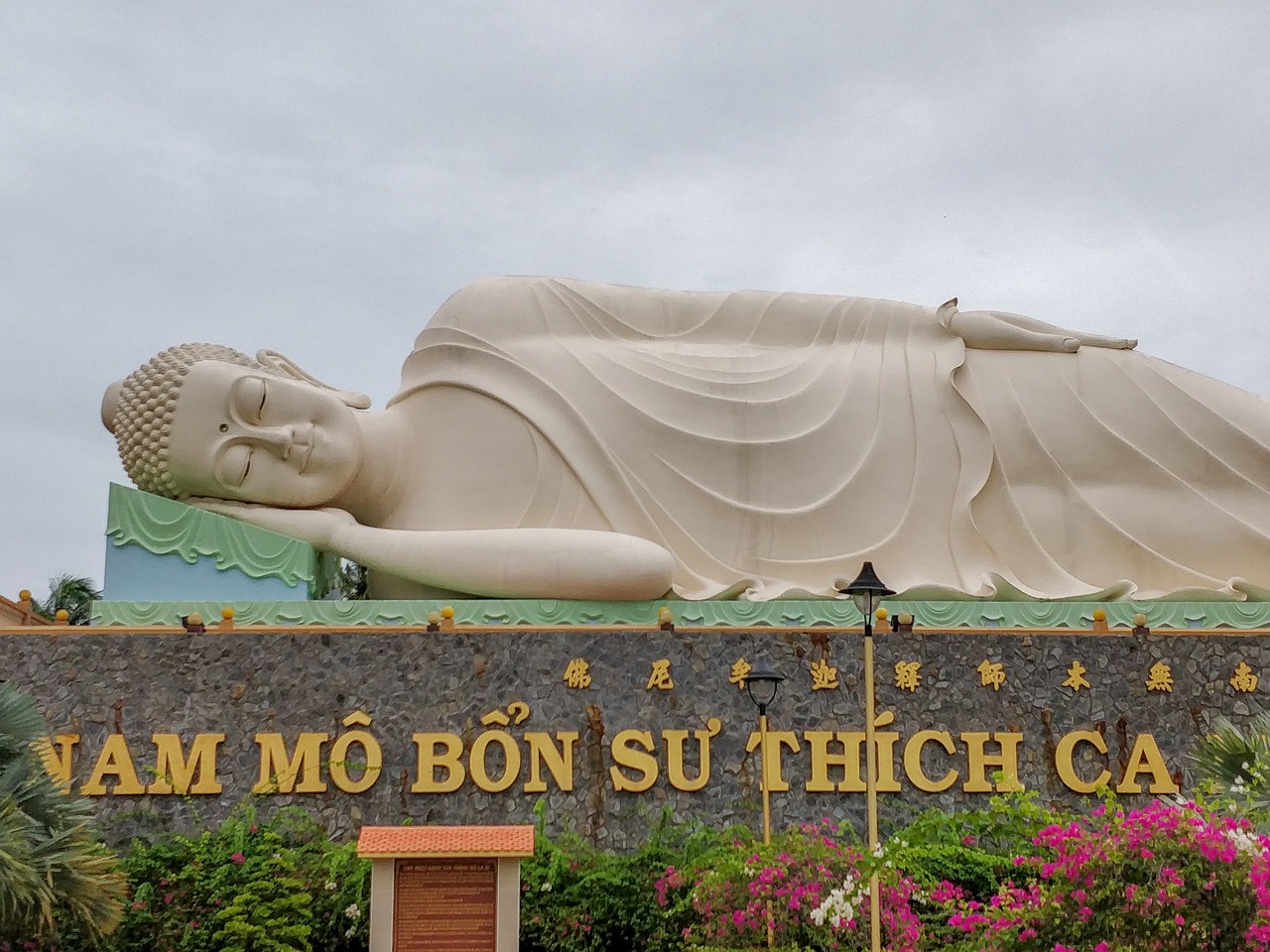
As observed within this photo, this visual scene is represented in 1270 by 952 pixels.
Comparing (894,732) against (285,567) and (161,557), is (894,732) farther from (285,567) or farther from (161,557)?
(161,557)

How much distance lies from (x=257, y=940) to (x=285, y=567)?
2.73 m

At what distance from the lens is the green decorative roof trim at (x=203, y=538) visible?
9.58m

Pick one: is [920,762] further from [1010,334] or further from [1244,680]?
[1010,334]

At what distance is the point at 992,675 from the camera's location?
8867mm

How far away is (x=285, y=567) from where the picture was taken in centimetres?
955

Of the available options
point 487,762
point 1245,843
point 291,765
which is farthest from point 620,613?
point 1245,843

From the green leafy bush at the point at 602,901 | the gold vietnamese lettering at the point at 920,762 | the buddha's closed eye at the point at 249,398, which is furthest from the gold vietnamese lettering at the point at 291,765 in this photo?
the gold vietnamese lettering at the point at 920,762

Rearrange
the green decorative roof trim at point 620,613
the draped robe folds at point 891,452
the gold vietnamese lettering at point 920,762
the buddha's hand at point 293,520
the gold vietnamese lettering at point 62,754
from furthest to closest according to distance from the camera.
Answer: the draped robe folds at point 891,452 < the buddha's hand at point 293,520 < the green decorative roof trim at point 620,613 < the gold vietnamese lettering at point 920,762 < the gold vietnamese lettering at point 62,754

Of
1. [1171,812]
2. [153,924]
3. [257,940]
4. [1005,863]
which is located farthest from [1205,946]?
[153,924]

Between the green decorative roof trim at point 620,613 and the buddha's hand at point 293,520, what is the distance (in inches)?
27.5

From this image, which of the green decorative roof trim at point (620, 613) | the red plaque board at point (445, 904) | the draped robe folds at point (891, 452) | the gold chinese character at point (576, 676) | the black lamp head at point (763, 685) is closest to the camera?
the red plaque board at point (445, 904)

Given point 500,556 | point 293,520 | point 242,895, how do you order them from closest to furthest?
point 242,895 < point 500,556 < point 293,520

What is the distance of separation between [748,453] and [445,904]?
429 cm

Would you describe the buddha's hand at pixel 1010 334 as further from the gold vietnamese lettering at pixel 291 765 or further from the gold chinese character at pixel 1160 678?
the gold vietnamese lettering at pixel 291 765
